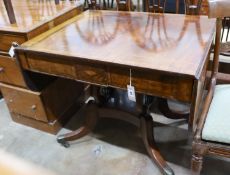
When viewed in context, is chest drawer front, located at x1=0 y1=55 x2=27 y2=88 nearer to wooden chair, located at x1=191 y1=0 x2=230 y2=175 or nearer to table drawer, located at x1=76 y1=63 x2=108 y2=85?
table drawer, located at x1=76 y1=63 x2=108 y2=85

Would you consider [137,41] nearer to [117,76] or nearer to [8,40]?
[117,76]

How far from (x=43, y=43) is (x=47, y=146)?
740 millimetres

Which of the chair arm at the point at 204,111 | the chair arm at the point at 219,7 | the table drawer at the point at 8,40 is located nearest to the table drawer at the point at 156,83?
the chair arm at the point at 204,111

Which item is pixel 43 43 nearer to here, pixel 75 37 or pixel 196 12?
pixel 75 37

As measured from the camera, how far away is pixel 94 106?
1572 millimetres

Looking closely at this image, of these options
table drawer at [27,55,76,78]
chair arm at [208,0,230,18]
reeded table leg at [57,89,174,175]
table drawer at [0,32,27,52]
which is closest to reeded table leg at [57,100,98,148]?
reeded table leg at [57,89,174,175]

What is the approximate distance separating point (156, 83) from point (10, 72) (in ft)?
3.40

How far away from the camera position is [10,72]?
5.30ft

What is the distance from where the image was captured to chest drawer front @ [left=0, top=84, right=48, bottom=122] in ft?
5.33

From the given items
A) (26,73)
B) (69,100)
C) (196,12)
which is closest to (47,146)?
(69,100)

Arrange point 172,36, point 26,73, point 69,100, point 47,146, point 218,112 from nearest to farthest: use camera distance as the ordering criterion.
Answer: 1. point 218,112
2. point 172,36
3. point 26,73
4. point 47,146
5. point 69,100

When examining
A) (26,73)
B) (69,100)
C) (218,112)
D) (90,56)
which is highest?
(90,56)

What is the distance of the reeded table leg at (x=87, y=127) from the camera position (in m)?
1.58

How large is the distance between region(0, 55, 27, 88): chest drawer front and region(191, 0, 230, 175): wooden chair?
110 cm
